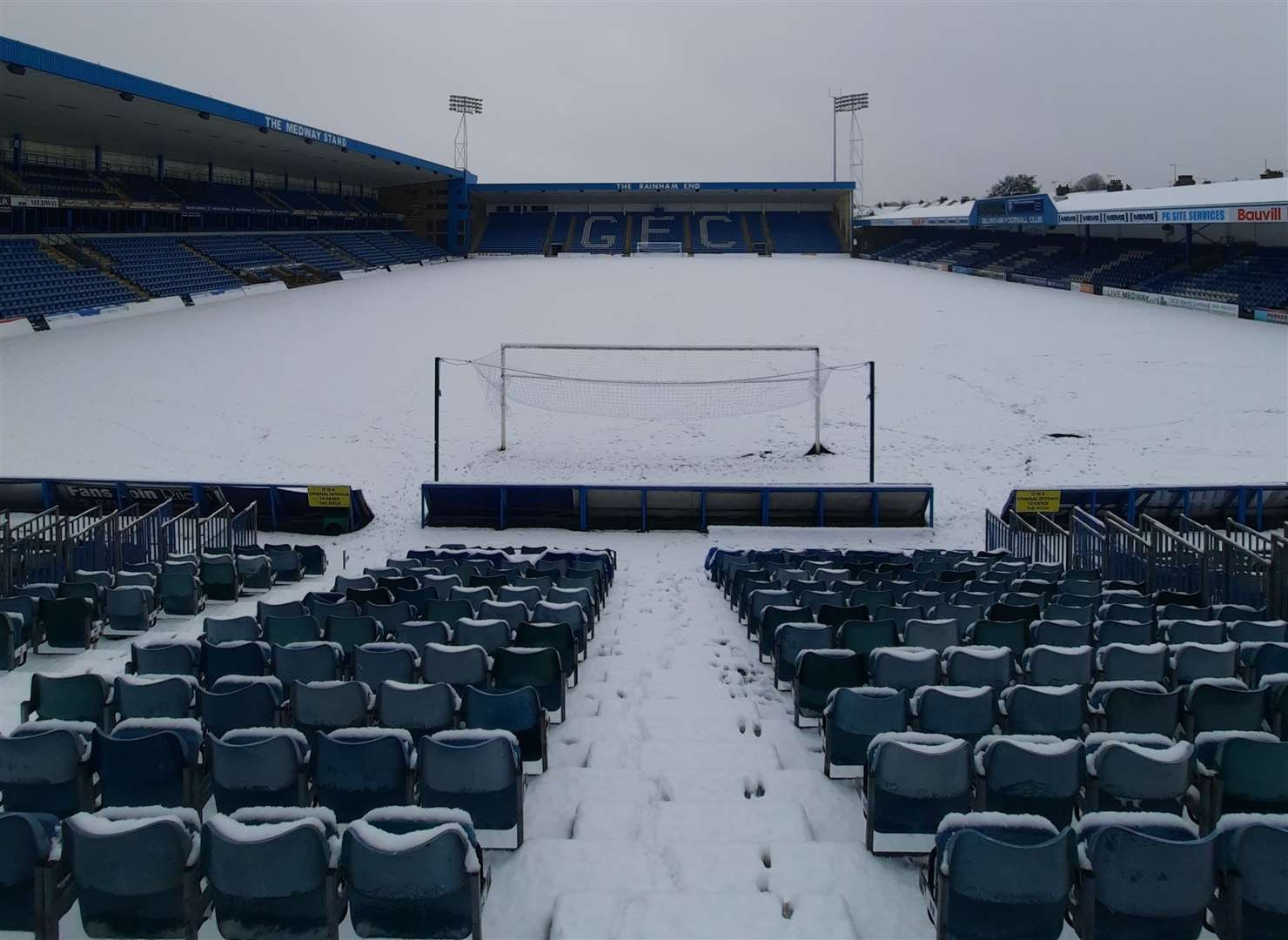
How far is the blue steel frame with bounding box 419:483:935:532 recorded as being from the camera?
1797 cm

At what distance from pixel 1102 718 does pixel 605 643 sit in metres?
4.82

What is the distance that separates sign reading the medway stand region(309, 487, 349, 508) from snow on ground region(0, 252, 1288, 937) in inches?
23.8

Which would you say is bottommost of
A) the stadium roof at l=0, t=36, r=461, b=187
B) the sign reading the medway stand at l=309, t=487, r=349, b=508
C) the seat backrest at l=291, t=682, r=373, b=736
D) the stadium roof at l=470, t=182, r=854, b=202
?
the seat backrest at l=291, t=682, r=373, b=736

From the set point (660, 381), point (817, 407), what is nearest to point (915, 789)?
point (817, 407)

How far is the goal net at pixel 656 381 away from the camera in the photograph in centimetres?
2261

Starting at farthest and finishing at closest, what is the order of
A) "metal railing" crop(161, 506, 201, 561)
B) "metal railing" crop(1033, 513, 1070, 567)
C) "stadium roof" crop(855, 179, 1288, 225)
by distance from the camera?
"stadium roof" crop(855, 179, 1288, 225), "metal railing" crop(1033, 513, 1070, 567), "metal railing" crop(161, 506, 201, 561)

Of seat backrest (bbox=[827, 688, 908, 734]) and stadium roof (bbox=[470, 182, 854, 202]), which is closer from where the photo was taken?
seat backrest (bbox=[827, 688, 908, 734])

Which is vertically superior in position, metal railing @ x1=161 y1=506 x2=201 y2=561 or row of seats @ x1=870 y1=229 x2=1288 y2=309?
row of seats @ x1=870 y1=229 x2=1288 y2=309

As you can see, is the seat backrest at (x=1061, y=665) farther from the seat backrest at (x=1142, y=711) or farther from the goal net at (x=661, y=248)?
the goal net at (x=661, y=248)

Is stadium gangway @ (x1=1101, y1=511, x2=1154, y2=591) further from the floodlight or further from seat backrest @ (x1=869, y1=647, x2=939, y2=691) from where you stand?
the floodlight

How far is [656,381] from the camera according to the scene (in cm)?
2555

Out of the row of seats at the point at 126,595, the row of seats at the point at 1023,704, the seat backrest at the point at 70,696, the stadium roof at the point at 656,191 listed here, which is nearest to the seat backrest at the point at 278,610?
the row of seats at the point at 126,595

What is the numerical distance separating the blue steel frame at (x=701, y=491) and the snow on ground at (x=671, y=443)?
0.41 metres

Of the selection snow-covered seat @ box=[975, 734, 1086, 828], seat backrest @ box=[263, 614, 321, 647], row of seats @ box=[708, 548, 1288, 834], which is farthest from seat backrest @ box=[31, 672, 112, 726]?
snow-covered seat @ box=[975, 734, 1086, 828]
